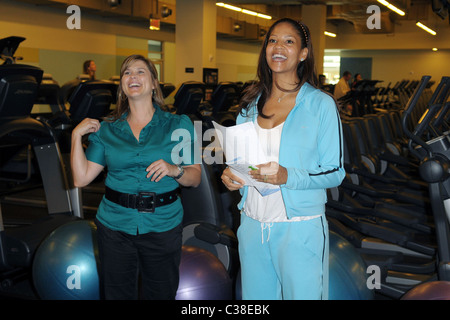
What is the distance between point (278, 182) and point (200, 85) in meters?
4.73

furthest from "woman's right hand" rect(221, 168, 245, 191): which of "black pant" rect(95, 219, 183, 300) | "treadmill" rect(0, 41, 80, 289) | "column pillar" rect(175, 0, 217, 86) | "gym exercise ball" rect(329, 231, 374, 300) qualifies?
"column pillar" rect(175, 0, 217, 86)

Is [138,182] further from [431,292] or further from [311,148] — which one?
[431,292]

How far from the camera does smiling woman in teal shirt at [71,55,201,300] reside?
6.21 feet

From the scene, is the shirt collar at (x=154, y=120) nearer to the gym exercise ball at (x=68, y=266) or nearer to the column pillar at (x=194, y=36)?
the gym exercise ball at (x=68, y=266)

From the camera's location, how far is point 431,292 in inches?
79.1

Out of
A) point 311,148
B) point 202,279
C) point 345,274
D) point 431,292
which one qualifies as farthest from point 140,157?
point 431,292

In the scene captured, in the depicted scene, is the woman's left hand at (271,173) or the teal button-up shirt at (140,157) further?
the teal button-up shirt at (140,157)

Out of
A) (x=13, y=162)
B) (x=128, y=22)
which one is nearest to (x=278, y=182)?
(x=13, y=162)

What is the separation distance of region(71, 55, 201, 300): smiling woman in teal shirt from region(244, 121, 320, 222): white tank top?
1.17 ft

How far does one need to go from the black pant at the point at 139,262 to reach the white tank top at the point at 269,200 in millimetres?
422

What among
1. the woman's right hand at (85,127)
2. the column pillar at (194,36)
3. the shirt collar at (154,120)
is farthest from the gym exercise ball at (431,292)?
the column pillar at (194,36)

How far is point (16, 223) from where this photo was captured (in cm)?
429

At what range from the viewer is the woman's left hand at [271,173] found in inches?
59.8

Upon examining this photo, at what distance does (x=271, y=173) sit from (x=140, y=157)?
1.97ft
